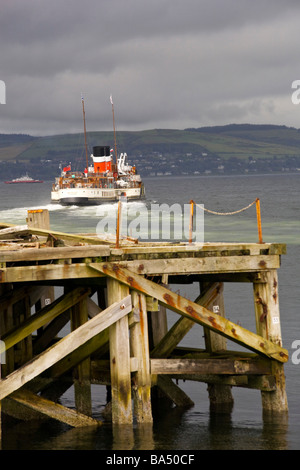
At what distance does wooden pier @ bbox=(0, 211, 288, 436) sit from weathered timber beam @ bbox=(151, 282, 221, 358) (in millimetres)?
19

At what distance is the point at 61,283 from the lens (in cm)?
1752

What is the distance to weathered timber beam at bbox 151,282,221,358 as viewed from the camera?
55.5 feet

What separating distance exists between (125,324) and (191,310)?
131 centimetres

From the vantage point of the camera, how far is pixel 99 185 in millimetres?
124875

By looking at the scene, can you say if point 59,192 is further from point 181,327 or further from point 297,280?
point 181,327

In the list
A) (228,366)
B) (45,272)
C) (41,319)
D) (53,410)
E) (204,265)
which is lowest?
(53,410)

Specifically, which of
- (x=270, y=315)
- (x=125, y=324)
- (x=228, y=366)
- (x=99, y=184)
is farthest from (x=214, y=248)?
(x=99, y=184)

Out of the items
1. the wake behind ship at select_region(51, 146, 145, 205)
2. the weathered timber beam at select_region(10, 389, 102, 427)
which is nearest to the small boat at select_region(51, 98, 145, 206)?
the wake behind ship at select_region(51, 146, 145, 205)

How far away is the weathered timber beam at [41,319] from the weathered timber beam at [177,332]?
1.71 meters

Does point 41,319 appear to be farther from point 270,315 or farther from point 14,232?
point 270,315

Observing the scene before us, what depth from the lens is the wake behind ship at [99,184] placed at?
119250 millimetres

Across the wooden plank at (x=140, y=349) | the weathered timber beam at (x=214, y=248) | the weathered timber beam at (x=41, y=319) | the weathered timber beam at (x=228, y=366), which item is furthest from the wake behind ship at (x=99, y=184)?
the wooden plank at (x=140, y=349)

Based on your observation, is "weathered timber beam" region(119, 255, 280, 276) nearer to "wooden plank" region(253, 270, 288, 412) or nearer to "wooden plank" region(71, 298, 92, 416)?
"wooden plank" region(253, 270, 288, 412)

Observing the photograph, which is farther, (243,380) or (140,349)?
(243,380)
